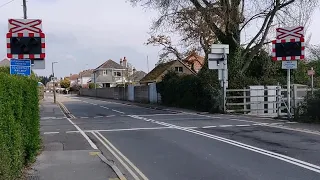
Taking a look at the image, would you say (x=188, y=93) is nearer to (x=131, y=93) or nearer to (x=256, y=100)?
(x=256, y=100)

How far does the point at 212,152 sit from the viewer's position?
1080 centimetres

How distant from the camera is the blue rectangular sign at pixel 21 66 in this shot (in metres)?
12.0

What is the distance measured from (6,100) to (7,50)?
658 cm

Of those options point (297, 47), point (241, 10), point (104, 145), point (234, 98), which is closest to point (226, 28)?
point (241, 10)

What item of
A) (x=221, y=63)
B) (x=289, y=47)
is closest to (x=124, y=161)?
(x=289, y=47)

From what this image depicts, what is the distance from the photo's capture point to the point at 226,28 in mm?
30078

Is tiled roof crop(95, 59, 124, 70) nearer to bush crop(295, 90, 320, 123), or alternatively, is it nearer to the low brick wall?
the low brick wall

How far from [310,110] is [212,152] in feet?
29.5

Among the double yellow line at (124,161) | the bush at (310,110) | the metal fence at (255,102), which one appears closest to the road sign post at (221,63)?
the metal fence at (255,102)

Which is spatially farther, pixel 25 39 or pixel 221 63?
pixel 221 63

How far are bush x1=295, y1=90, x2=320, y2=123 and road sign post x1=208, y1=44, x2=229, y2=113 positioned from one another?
23.4 feet

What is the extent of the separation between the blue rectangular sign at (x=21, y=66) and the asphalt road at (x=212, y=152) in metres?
2.92

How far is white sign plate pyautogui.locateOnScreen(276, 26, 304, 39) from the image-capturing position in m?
19.2

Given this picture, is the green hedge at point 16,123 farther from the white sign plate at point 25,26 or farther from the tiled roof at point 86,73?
the tiled roof at point 86,73
